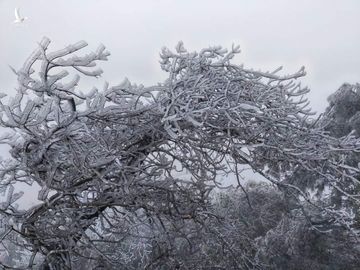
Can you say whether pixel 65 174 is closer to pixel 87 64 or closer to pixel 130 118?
pixel 130 118

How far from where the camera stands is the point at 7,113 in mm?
3246

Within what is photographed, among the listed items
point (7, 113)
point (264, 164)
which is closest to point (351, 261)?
point (264, 164)

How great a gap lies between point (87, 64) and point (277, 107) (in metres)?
1.46

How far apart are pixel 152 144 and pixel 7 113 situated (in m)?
1.12

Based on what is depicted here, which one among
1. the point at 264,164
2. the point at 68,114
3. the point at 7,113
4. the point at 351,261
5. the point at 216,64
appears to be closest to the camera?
the point at 7,113

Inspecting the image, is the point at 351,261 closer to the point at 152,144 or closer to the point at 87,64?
the point at 152,144

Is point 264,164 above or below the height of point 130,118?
below

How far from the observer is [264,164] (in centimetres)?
410

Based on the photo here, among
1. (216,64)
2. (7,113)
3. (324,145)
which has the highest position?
(216,64)

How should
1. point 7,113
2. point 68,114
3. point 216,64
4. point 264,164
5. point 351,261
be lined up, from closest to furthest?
point 7,113, point 68,114, point 216,64, point 264,164, point 351,261

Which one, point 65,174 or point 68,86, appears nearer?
point 68,86

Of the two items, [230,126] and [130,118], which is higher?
[130,118]

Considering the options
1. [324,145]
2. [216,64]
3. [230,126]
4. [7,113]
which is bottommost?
[324,145]

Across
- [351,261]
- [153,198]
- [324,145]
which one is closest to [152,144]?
[153,198]
